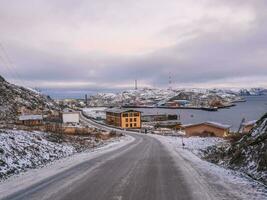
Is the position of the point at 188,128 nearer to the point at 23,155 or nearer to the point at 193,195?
the point at 23,155

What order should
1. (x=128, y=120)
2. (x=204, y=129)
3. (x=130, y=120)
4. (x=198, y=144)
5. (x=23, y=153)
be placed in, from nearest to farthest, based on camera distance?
(x=23, y=153), (x=198, y=144), (x=204, y=129), (x=128, y=120), (x=130, y=120)

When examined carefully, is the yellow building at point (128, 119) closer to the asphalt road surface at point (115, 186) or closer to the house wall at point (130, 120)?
the house wall at point (130, 120)

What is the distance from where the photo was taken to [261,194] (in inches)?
560

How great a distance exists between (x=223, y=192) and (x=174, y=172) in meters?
6.50

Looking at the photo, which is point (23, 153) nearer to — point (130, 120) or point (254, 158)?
point (254, 158)

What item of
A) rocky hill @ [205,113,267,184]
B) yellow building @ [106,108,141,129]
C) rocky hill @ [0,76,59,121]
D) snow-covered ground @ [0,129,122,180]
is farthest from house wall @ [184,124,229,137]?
rocky hill @ [205,113,267,184]

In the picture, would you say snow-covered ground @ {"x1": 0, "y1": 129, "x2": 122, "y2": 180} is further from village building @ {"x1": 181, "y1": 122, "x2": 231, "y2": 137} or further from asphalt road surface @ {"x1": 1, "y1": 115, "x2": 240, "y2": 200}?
village building @ {"x1": 181, "y1": 122, "x2": 231, "y2": 137}

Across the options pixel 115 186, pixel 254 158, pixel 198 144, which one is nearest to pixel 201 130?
pixel 198 144

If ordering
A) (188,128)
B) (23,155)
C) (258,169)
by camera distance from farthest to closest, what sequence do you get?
(188,128), (23,155), (258,169)

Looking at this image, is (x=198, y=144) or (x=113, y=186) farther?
(x=198, y=144)

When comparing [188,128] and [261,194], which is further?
[188,128]

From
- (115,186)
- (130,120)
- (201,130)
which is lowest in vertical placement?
(201,130)

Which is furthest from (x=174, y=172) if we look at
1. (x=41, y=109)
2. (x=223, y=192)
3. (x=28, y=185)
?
(x=41, y=109)

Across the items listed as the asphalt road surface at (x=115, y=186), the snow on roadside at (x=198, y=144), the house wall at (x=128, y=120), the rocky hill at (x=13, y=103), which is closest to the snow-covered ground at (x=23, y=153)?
the asphalt road surface at (x=115, y=186)
